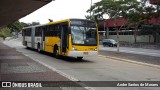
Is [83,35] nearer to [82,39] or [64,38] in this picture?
[82,39]

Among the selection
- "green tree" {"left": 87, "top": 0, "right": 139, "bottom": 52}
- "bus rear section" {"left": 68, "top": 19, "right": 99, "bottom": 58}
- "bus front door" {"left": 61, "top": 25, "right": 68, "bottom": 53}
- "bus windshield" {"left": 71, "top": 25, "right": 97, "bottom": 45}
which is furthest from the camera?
"green tree" {"left": 87, "top": 0, "right": 139, "bottom": 52}

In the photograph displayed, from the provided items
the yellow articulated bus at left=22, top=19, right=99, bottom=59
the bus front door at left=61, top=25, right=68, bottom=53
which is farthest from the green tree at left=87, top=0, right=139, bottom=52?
the bus front door at left=61, top=25, right=68, bottom=53

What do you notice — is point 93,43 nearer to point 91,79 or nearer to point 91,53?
point 91,53

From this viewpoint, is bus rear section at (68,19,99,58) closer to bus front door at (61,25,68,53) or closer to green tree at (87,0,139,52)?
bus front door at (61,25,68,53)

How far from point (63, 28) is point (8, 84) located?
11.7 metres

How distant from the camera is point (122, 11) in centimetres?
3086

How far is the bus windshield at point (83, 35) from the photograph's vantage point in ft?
68.8

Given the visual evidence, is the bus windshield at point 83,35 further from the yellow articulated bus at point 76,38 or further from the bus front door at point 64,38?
the bus front door at point 64,38

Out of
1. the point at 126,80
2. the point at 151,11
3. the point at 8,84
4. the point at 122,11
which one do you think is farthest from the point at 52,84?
the point at 122,11

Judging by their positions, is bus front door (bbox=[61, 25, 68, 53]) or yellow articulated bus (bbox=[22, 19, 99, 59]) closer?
yellow articulated bus (bbox=[22, 19, 99, 59])

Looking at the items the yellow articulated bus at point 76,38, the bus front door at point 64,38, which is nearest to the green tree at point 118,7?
the yellow articulated bus at point 76,38

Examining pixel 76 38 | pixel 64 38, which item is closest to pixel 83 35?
pixel 76 38

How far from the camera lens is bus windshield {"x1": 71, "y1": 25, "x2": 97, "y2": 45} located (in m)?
21.0

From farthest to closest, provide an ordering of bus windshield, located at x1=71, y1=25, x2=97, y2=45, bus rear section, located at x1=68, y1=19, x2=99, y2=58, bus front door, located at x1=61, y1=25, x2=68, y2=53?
bus front door, located at x1=61, y1=25, x2=68, y2=53, bus windshield, located at x1=71, y1=25, x2=97, y2=45, bus rear section, located at x1=68, y1=19, x2=99, y2=58
